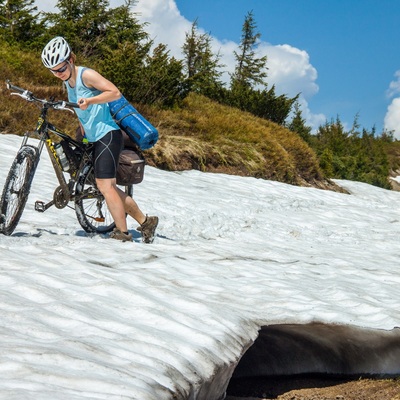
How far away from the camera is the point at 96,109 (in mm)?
6617

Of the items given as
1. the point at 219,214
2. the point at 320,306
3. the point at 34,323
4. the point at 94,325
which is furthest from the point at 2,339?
the point at 219,214

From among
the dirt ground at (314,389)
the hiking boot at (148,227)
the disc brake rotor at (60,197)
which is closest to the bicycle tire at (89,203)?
the disc brake rotor at (60,197)

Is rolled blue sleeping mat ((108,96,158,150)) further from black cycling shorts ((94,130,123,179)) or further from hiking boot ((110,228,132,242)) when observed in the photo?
hiking boot ((110,228,132,242))

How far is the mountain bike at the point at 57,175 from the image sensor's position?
21.5ft

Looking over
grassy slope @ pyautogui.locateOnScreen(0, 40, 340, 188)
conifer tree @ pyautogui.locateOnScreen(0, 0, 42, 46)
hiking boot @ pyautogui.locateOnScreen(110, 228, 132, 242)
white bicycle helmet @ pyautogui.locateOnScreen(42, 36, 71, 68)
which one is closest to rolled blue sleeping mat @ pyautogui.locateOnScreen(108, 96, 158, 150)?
white bicycle helmet @ pyautogui.locateOnScreen(42, 36, 71, 68)

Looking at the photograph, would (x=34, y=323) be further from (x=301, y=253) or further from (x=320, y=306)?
(x=301, y=253)

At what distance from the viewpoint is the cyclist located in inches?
250

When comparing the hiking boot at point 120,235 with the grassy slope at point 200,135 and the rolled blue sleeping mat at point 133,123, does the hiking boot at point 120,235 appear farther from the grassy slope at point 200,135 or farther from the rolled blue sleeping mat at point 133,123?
the grassy slope at point 200,135

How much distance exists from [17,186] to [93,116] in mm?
1020

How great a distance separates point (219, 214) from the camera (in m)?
10.9

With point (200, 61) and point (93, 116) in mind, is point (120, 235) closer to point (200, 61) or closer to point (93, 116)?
point (93, 116)

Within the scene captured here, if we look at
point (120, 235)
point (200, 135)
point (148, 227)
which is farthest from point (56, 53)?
point (200, 135)

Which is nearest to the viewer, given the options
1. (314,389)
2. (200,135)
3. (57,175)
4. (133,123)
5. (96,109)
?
(314,389)

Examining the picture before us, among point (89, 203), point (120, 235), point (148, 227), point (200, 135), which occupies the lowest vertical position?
point (120, 235)
